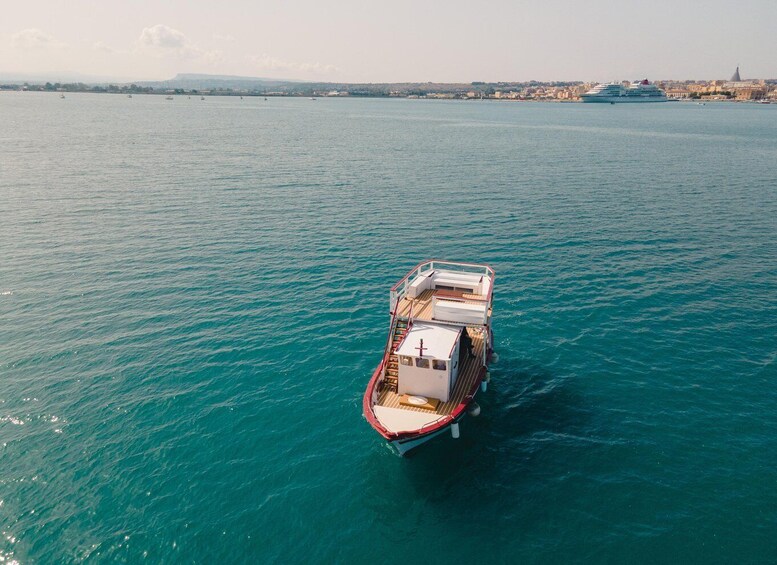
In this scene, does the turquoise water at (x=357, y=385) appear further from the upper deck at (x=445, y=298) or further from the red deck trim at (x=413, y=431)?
the upper deck at (x=445, y=298)

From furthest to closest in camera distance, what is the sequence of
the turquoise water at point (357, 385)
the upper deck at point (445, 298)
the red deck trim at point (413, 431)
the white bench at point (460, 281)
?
the white bench at point (460, 281) < the upper deck at point (445, 298) < the red deck trim at point (413, 431) < the turquoise water at point (357, 385)

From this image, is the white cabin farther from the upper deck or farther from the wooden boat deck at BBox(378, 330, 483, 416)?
the upper deck

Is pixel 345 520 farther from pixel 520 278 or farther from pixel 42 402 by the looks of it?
pixel 520 278

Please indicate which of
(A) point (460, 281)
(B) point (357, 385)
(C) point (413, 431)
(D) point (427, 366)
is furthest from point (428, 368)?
(A) point (460, 281)

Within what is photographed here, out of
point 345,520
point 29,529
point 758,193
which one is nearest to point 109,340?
point 29,529

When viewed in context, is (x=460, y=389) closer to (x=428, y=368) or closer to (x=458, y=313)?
(x=428, y=368)

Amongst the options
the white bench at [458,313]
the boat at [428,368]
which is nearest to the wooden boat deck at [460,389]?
the boat at [428,368]
